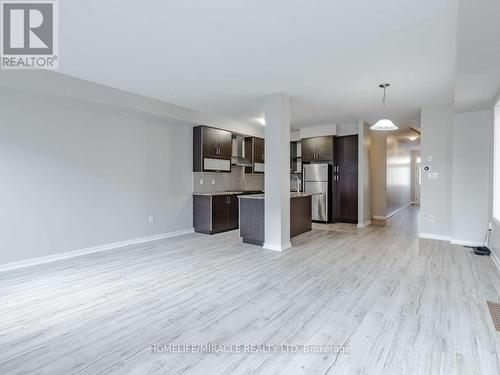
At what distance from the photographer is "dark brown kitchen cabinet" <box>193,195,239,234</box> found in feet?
19.0

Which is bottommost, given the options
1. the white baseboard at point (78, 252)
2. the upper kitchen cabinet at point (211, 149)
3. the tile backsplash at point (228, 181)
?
the white baseboard at point (78, 252)

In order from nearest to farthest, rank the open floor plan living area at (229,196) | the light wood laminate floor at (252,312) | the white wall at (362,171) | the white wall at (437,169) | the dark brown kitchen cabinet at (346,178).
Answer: the light wood laminate floor at (252,312) → the open floor plan living area at (229,196) → the white wall at (437,169) → the white wall at (362,171) → the dark brown kitchen cabinet at (346,178)

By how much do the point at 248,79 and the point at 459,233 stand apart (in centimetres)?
461

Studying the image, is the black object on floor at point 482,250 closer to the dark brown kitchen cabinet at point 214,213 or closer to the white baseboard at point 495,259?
the white baseboard at point 495,259

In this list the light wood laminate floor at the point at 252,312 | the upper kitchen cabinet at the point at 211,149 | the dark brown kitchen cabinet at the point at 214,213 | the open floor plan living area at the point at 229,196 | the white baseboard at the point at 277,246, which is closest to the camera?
the light wood laminate floor at the point at 252,312

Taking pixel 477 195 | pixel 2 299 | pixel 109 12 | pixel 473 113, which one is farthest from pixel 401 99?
pixel 2 299

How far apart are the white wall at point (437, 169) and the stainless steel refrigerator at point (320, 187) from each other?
2.36m

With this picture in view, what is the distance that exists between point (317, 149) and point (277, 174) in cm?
350

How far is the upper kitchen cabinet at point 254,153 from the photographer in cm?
734

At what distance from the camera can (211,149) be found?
6.08 meters

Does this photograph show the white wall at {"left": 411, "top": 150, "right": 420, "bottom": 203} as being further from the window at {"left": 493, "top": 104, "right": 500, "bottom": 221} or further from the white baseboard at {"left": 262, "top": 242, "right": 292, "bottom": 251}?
the white baseboard at {"left": 262, "top": 242, "right": 292, "bottom": 251}

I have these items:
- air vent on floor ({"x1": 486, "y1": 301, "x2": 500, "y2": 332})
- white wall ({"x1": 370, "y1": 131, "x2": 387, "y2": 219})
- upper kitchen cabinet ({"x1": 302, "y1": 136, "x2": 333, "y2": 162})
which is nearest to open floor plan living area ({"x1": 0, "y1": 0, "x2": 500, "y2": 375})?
air vent on floor ({"x1": 486, "y1": 301, "x2": 500, "y2": 332})

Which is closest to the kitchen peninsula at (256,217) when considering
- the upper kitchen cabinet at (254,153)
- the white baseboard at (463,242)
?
the upper kitchen cabinet at (254,153)

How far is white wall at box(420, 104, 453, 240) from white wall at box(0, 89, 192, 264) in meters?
5.04
